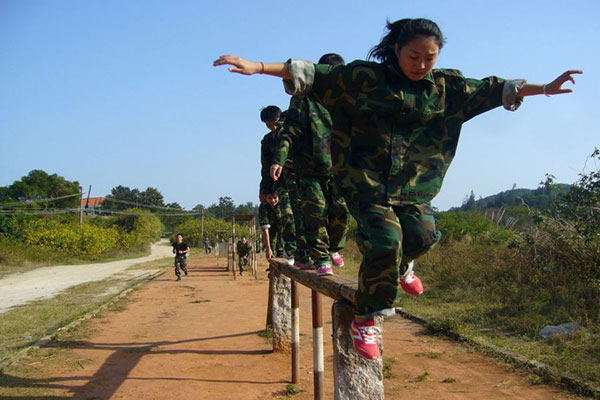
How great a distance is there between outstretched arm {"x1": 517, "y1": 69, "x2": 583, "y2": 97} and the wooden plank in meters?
1.34

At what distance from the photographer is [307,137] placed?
4.46 meters

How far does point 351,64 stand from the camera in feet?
8.65

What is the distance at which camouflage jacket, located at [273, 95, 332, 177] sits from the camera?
4.37m

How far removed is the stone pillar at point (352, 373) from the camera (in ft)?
9.70

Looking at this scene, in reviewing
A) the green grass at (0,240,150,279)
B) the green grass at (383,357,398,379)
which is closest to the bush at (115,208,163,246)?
the green grass at (0,240,150,279)

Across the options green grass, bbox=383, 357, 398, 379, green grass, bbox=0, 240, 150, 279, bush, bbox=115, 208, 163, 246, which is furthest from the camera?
bush, bbox=115, 208, 163, 246

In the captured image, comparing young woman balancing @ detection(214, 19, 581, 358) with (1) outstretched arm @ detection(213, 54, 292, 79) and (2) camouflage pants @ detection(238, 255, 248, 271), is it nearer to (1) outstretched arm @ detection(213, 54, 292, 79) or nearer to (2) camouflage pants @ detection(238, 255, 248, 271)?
(1) outstretched arm @ detection(213, 54, 292, 79)

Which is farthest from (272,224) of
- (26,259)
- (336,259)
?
(26,259)

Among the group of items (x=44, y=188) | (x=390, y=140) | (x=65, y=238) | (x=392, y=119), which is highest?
(x=44, y=188)

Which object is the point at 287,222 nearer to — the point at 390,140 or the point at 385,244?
the point at 390,140

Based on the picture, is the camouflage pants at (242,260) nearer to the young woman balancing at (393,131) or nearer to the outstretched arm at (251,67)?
the young woman balancing at (393,131)

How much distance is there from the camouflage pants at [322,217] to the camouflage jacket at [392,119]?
1564 millimetres

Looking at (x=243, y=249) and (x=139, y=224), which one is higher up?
(x=139, y=224)

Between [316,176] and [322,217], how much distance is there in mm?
A: 360
